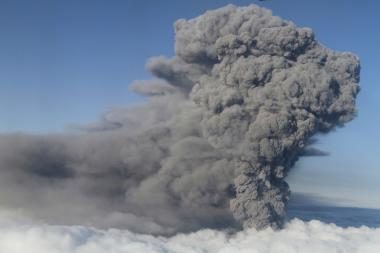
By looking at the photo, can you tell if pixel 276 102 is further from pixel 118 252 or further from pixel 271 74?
pixel 118 252

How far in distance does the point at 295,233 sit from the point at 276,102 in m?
14.1

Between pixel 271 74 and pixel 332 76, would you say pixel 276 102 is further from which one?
pixel 332 76

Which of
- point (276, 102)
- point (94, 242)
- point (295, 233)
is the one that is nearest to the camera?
point (276, 102)

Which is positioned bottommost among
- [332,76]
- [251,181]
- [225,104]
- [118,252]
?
[118,252]

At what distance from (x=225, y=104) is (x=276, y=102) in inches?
163

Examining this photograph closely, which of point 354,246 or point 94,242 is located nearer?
point 94,242

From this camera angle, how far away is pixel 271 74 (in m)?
47.0

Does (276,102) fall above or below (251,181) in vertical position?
above

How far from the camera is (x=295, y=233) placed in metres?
53.1

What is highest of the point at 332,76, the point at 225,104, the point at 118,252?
the point at 332,76

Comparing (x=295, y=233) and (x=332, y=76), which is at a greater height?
(x=332, y=76)

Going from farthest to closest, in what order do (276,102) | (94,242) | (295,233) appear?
(295,233) → (94,242) → (276,102)

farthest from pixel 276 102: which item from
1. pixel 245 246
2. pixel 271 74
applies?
pixel 245 246

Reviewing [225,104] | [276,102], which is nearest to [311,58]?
[276,102]
